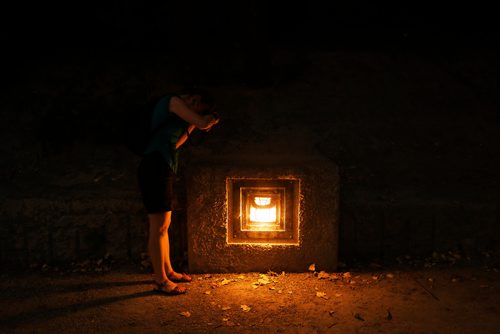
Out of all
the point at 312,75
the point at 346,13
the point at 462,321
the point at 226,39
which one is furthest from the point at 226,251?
the point at 346,13

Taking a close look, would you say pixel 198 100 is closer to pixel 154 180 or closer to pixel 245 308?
pixel 154 180

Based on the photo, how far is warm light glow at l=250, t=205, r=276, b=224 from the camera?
4.41 m

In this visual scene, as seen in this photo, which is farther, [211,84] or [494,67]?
[494,67]

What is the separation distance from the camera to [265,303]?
12.8ft

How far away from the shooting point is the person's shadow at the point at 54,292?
143 inches

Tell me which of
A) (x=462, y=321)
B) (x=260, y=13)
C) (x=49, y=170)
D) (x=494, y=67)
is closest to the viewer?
(x=462, y=321)

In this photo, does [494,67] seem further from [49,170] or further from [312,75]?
[49,170]

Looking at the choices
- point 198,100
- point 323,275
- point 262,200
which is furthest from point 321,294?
point 198,100

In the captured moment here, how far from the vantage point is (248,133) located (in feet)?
21.0

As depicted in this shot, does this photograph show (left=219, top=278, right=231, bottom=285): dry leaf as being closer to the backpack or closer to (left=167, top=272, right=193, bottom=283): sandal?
(left=167, top=272, right=193, bottom=283): sandal

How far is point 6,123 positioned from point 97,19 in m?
3.77

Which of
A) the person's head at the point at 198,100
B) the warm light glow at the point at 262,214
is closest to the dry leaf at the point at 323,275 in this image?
the warm light glow at the point at 262,214

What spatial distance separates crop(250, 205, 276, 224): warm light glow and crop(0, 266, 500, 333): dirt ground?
522 millimetres

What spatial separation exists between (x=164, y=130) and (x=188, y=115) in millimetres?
295
